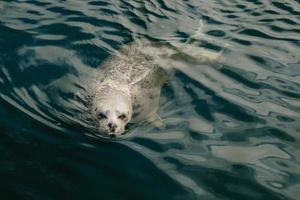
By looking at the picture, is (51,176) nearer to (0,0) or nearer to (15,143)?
(15,143)

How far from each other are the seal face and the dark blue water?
0.66 feet

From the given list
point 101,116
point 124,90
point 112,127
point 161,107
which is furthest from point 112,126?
point 124,90

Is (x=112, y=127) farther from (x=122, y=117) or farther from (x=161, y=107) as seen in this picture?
(x=161, y=107)

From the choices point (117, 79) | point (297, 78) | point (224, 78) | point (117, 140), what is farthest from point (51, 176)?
point (297, 78)

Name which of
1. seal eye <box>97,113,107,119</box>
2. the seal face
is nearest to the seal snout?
the seal face

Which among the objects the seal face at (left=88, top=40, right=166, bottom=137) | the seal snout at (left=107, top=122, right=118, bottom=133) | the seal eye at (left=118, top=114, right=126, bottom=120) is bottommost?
the seal snout at (left=107, top=122, right=118, bottom=133)

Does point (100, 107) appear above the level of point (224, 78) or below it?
below

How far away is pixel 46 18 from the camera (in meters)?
8.85

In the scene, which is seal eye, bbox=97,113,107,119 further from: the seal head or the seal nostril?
the seal nostril

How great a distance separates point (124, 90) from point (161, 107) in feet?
2.55

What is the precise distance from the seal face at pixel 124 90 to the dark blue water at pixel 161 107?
201 mm

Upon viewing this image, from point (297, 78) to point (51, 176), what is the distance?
13.3 feet

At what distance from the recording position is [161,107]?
21.8 ft

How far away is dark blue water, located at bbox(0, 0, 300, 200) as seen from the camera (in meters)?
5.00
